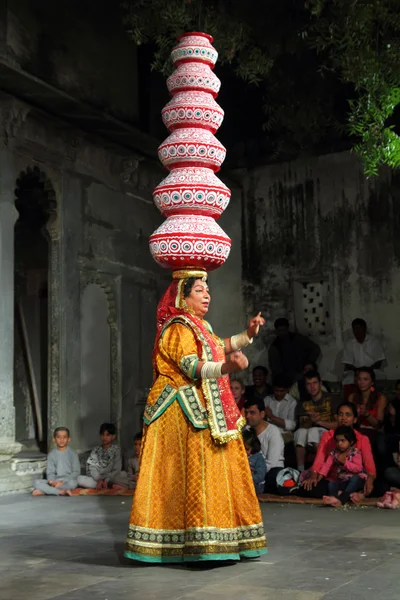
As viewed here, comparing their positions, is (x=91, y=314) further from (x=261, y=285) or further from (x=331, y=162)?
(x=331, y=162)

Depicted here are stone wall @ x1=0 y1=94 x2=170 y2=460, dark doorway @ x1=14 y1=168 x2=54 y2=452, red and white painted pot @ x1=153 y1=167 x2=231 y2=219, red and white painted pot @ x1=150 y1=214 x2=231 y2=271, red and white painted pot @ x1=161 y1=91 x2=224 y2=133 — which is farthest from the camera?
dark doorway @ x1=14 y1=168 x2=54 y2=452

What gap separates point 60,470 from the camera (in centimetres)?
887

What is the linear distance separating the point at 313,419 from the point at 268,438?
2.54ft

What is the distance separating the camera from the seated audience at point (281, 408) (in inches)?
368

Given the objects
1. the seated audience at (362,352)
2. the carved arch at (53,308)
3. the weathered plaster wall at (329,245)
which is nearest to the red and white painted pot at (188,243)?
the carved arch at (53,308)

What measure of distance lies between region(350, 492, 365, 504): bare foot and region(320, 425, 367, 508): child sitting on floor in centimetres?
6

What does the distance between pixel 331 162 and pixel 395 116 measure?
3.87ft

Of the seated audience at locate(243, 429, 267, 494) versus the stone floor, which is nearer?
the stone floor

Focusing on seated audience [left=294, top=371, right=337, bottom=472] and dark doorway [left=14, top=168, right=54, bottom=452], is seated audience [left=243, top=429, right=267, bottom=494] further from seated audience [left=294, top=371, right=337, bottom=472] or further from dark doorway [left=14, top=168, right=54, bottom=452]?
dark doorway [left=14, top=168, right=54, bottom=452]

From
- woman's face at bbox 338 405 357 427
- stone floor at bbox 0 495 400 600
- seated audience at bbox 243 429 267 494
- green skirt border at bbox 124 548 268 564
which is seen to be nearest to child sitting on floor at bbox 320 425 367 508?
woman's face at bbox 338 405 357 427

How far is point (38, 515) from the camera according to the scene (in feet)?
23.1

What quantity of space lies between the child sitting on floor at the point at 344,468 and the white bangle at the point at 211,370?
3.10 metres

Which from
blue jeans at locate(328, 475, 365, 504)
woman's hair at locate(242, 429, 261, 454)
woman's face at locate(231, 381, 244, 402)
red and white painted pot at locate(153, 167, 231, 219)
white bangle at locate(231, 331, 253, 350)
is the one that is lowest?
A: blue jeans at locate(328, 475, 365, 504)

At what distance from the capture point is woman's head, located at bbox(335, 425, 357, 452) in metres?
7.46
